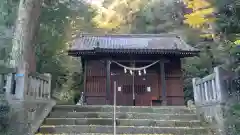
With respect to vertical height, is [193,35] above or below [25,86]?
above

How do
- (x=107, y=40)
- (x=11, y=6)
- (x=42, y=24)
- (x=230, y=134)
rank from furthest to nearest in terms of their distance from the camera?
(x=107, y=40) → (x=42, y=24) → (x=11, y=6) → (x=230, y=134)

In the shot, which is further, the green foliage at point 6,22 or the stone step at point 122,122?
the green foliage at point 6,22

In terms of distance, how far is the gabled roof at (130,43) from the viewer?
36.5ft

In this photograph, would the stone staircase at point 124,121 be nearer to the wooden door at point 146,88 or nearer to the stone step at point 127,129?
the stone step at point 127,129

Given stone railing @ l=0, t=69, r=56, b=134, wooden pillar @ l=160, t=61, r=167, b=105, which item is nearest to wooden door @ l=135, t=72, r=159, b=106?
wooden pillar @ l=160, t=61, r=167, b=105

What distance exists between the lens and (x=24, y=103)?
6.00 meters

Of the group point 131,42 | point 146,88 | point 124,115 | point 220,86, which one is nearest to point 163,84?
point 146,88

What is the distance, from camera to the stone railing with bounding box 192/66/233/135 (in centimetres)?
608

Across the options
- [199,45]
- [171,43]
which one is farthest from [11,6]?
[199,45]

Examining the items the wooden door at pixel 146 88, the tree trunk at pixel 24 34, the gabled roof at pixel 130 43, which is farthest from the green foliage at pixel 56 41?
the wooden door at pixel 146 88

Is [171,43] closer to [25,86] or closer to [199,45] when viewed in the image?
[199,45]

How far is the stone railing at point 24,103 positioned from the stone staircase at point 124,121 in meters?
0.32

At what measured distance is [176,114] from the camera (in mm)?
7488

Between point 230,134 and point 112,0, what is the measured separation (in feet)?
69.6
